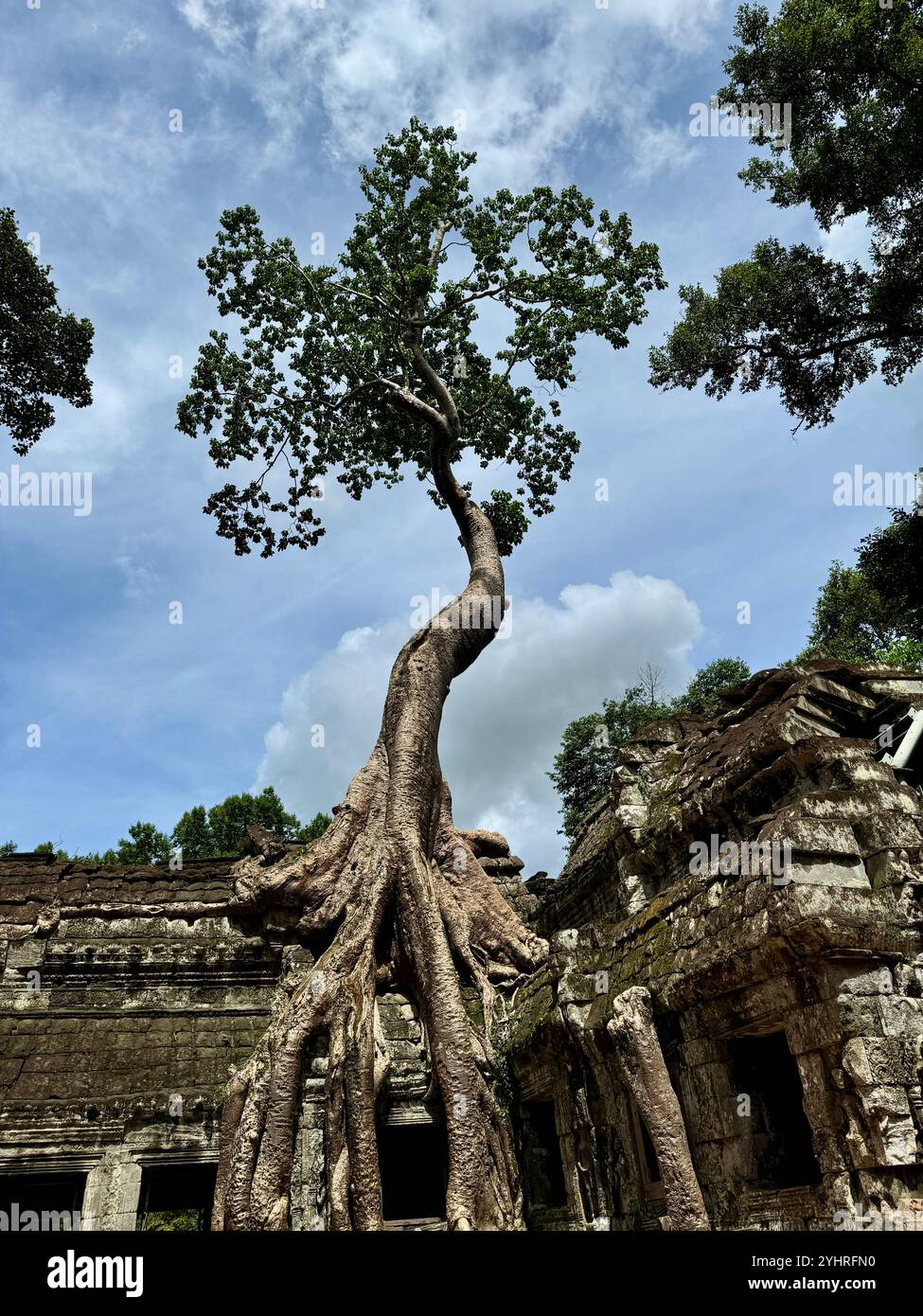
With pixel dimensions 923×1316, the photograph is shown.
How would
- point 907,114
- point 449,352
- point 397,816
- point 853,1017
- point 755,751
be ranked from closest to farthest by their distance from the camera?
point 853,1017
point 755,751
point 397,816
point 907,114
point 449,352

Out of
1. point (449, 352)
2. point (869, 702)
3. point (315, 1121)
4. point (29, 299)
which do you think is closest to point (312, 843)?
point (315, 1121)

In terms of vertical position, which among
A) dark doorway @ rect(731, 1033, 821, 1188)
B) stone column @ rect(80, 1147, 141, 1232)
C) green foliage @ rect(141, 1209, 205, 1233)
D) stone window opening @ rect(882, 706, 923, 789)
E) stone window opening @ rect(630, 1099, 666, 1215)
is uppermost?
stone window opening @ rect(882, 706, 923, 789)

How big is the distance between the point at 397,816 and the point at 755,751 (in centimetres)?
400

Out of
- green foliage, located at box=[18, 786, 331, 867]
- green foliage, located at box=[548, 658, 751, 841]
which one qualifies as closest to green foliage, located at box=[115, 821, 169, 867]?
green foliage, located at box=[18, 786, 331, 867]

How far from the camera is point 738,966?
14.4 ft

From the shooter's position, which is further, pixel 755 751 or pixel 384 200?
pixel 384 200

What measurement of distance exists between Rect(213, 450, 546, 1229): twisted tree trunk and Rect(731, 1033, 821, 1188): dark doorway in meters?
2.56

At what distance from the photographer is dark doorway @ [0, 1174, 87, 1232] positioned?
7.04m

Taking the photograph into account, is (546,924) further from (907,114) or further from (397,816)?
(907,114)

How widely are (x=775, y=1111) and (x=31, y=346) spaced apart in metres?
10.9

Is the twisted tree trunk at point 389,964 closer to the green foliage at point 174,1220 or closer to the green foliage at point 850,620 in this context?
the green foliage at point 174,1220

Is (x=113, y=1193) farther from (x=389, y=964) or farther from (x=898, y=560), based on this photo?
(x=898, y=560)

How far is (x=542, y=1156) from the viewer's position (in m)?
6.98

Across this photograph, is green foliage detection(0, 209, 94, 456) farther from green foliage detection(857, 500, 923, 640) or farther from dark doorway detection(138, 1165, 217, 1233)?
green foliage detection(857, 500, 923, 640)
